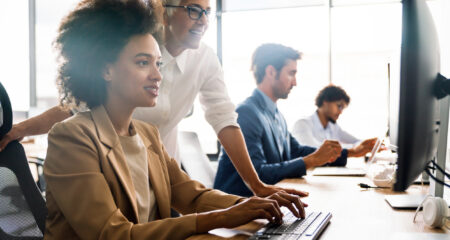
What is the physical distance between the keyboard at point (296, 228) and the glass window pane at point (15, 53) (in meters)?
4.02

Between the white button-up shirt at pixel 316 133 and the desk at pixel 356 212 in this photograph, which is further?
the white button-up shirt at pixel 316 133

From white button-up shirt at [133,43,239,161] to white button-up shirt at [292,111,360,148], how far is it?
6.68 feet

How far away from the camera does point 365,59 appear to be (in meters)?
4.80

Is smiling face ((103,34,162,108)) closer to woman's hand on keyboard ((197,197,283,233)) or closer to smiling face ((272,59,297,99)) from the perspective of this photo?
woman's hand on keyboard ((197,197,283,233))

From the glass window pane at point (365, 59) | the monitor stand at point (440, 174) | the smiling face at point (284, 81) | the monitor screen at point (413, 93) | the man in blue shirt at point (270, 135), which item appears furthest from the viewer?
the glass window pane at point (365, 59)

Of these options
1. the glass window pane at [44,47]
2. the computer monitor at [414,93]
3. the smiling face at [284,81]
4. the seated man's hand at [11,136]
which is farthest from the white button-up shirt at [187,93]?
the glass window pane at [44,47]

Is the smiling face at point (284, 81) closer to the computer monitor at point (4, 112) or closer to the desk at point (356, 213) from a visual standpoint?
the desk at point (356, 213)

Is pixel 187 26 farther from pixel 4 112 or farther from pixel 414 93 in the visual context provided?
pixel 414 93

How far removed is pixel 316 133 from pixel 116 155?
312cm

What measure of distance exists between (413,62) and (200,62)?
1.23 m

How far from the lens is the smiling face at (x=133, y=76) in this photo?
1.35m

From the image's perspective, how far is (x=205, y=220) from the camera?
3.54 feet

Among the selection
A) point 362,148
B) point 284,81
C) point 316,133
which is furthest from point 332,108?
point 284,81

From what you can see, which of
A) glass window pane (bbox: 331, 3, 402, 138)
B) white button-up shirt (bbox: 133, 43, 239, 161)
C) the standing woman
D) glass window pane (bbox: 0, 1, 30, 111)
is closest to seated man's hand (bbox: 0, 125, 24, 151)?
the standing woman
